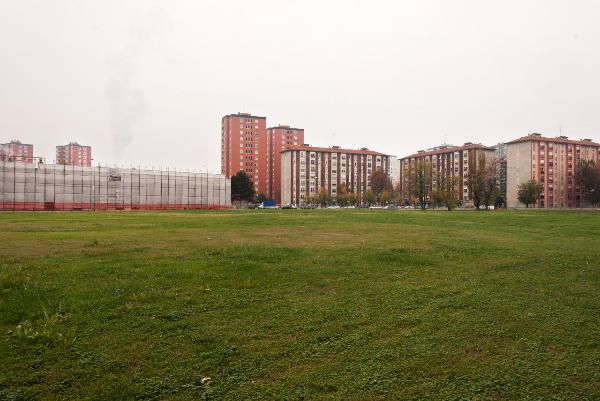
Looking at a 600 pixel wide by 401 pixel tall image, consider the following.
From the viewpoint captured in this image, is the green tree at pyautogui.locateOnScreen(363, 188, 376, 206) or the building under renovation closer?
the building under renovation

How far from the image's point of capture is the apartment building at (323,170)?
524ft

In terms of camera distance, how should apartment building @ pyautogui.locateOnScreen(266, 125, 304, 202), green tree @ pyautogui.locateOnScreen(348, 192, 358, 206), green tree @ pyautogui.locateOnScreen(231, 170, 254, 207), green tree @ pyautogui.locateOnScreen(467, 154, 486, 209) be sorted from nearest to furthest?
green tree @ pyautogui.locateOnScreen(467, 154, 486, 209)
green tree @ pyautogui.locateOnScreen(231, 170, 254, 207)
green tree @ pyautogui.locateOnScreen(348, 192, 358, 206)
apartment building @ pyautogui.locateOnScreen(266, 125, 304, 202)

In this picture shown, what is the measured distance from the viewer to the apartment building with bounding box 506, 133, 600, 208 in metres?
125

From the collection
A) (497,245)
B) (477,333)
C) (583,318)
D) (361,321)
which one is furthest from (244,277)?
(497,245)

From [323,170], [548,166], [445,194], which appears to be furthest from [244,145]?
[548,166]

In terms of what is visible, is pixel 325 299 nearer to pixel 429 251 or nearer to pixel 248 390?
pixel 248 390

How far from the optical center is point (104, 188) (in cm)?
9400

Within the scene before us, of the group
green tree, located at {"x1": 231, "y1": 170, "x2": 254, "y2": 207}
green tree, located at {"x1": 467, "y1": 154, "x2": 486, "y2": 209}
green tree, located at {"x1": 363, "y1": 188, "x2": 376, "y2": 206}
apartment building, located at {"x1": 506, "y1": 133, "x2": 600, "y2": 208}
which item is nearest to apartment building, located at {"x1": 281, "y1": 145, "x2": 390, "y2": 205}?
green tree, located at {"x1": 363, "y1": 188, "x2": 376, "y2": 206}

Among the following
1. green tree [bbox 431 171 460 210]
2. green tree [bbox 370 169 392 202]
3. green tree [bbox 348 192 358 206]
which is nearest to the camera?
green tree [bbox 431 171 460 210]

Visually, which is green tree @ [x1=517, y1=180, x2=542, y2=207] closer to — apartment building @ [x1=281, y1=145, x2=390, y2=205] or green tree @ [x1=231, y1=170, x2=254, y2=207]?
apartment building @ [x1=281, y1=145, x2=390, y2=205]

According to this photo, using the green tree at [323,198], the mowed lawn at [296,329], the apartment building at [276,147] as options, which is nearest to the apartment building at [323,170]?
the green tree at [323,198]

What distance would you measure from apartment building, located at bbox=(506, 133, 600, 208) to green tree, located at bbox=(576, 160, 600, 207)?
30.1 feet

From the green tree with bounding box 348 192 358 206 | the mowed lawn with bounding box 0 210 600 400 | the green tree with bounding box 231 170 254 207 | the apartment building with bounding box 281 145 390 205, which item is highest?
the apartment building with bounding box 281 145 390 205

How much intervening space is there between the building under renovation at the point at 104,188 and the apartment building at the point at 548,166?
278 ft
